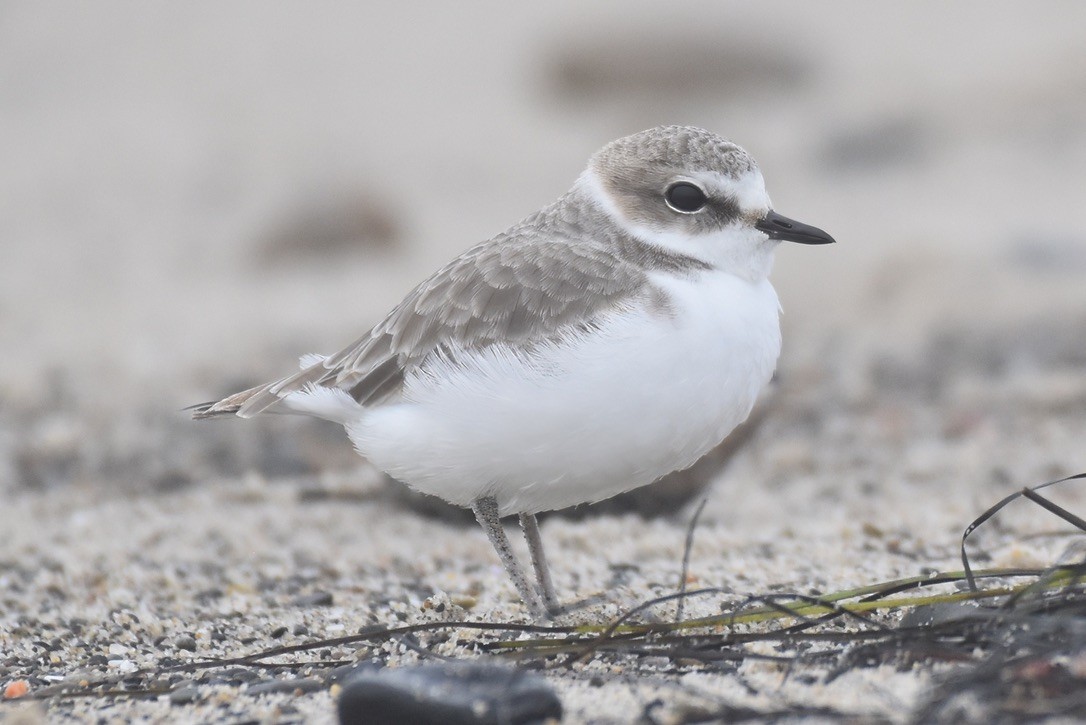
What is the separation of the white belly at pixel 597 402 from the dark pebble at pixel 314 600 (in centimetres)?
87

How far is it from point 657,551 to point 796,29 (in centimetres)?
1314

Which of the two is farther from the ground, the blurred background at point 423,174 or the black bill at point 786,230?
the blurred background at point 423,174

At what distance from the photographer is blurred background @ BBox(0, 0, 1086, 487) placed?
7.65 meters

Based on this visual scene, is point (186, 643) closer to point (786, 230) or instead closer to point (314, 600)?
point (314, 600)

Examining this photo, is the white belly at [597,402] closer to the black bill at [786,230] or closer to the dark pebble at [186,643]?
the black bill at [786,230]

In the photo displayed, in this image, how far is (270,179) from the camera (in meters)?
13.0

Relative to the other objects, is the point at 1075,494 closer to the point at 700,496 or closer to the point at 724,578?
the point at 700,496

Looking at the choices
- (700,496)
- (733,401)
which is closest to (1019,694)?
(733,401)

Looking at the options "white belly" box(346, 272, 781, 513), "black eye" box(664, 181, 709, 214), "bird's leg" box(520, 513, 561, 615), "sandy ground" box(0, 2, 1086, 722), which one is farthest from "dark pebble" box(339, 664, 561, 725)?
"black eye" box(664, 181, 709, 214)

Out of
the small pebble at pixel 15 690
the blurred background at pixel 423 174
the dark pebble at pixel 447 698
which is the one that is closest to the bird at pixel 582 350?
the dark pebble at pixel 447 698

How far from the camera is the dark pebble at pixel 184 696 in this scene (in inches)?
136

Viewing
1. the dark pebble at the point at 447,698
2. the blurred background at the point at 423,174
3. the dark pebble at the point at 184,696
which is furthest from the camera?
the blurred background at the point at 423,174

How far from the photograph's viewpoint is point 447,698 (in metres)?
2.88

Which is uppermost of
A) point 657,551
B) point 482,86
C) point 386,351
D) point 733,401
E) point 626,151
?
point 482,86
